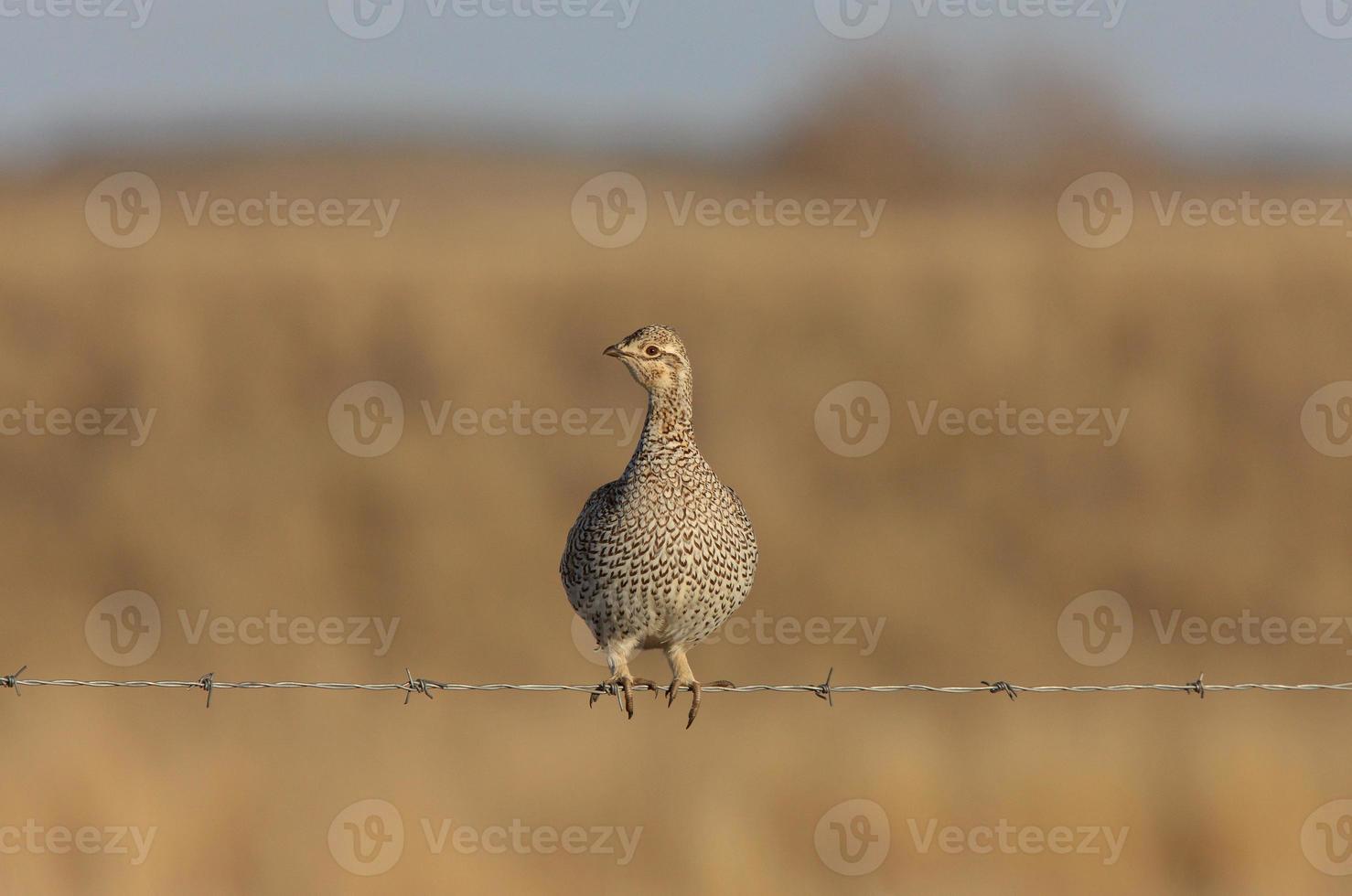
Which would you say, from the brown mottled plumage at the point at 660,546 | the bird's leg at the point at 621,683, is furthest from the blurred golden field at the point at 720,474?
the brown mottled plumage at the point at 660,546

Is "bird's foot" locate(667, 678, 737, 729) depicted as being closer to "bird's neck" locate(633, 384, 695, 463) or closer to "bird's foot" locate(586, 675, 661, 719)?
"bird's foot" locate(586, 675, 661, 719)

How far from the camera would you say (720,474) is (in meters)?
18.7

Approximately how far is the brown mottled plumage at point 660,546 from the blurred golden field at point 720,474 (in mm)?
6274

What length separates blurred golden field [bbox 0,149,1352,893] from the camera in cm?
1446

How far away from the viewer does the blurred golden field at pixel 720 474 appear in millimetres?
14461

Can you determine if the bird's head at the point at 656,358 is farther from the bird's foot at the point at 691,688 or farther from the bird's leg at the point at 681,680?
the bird's foot at the point at 691,688

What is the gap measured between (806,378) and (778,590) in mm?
3131

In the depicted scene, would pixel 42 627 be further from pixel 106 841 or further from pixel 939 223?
pixel 939 223

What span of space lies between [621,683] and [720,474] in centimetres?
1215

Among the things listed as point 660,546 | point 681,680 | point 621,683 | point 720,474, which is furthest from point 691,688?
point 720,474

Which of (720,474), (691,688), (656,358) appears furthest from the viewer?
(720,474)

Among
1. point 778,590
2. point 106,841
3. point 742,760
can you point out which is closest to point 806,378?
point 778,590

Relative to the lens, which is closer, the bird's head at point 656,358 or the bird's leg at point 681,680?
the bird's leg at point 681,680

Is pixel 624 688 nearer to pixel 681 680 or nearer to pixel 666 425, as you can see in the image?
pixel 681 680
